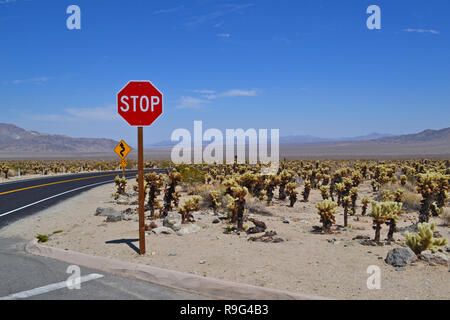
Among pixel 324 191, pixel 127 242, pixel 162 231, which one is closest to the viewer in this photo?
pixel 127 242

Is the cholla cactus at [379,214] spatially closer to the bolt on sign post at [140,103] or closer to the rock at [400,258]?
the rock at [400,258]

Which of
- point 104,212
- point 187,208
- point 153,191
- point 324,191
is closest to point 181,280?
point 187,208

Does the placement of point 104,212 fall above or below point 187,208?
below

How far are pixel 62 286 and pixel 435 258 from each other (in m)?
6.39

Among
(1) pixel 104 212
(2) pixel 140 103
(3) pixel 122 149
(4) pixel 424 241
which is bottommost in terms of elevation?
(1) pixel 104 212

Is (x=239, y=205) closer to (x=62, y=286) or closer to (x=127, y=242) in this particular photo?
(x=127, y=242)

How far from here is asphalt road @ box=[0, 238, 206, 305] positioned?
489cm

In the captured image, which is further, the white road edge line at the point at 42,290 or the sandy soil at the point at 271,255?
the sandy soil at the point at 271,255

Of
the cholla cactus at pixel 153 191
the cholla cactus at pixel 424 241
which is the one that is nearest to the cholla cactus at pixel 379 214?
the cholla cactus at pixel 424 241

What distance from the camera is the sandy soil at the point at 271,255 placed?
205 inches

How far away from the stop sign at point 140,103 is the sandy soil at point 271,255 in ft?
8.74

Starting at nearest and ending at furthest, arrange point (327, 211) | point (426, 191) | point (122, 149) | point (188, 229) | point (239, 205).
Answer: point (188, 229) < point (327, 211) < point (239, 205) < point (426, 191) < point (122, 149)

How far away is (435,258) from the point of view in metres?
6.27
